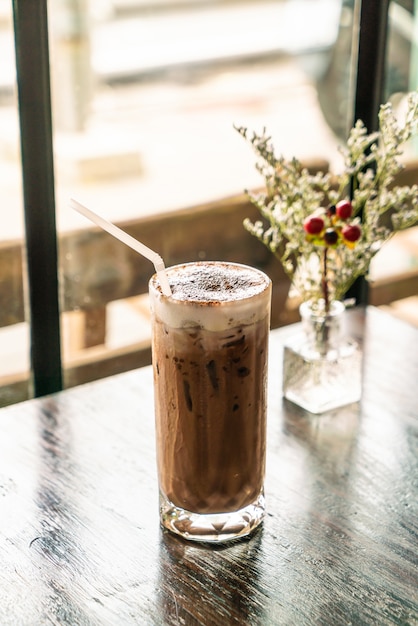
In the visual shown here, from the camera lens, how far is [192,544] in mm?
1129

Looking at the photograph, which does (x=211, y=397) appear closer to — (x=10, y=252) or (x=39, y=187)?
(x=39, y=187)

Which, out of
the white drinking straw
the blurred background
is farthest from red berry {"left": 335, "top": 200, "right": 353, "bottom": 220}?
the blurred background

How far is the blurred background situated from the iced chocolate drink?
103 cm

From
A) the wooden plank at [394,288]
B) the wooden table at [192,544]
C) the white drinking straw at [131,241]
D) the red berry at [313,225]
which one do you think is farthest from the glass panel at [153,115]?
the white drinking straw at [131,241]

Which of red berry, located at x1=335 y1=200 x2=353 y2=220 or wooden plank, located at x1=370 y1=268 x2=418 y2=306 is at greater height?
red berry, located at x1=335 y1=200 x2=353 y2=220

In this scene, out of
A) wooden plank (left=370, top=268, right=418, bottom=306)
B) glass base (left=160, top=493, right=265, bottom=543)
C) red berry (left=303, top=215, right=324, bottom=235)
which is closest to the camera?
glass base (left=160, top=493, right=265, bottom=543)

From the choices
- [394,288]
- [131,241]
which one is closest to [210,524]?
[131,241]

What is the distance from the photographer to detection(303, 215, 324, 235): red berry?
135 centimetres

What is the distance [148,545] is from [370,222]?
0.62 m

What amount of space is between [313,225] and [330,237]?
31 mm

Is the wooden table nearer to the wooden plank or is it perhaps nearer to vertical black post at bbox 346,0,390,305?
vertical black post at bbox 346,0,390,305

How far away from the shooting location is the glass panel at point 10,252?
1.98 m

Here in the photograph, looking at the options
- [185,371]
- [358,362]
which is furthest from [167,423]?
[358,362]

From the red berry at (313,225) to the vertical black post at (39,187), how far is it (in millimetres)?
647
